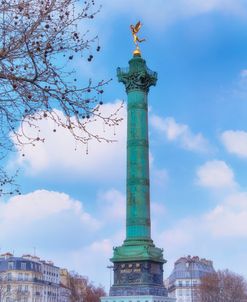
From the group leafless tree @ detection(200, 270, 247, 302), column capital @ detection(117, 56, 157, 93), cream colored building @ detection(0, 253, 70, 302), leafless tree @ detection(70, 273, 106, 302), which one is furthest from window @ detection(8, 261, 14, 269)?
column capital @ detection(117, 56, 157, 93)

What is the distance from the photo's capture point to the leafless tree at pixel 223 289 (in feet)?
216

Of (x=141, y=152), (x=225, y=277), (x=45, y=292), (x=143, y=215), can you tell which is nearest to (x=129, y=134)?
(x=141, y=152)

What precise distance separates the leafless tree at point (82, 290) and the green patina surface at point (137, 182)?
44218 mm

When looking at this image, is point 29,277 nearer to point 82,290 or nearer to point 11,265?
point 11,265

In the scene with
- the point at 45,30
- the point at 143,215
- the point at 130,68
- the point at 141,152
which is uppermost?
the point at 130,68

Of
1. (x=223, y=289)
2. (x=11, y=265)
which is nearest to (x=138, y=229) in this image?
(x=223, y=289)

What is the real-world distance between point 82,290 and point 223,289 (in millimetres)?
23383

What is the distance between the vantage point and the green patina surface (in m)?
36.0

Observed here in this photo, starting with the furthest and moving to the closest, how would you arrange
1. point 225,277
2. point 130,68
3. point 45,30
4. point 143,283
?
point 225,277 < point 130,68 < point 143,283 < point 45,30

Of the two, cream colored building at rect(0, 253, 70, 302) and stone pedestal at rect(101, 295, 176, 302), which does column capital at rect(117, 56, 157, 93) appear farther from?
cream colored building at rect(0, 253, 70, 302)

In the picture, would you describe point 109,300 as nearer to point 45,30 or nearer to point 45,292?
point 45,30

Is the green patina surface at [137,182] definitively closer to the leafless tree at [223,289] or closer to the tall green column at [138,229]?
the tall green column at [138,229]

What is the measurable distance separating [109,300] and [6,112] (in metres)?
26.7

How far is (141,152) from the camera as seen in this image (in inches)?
1484
